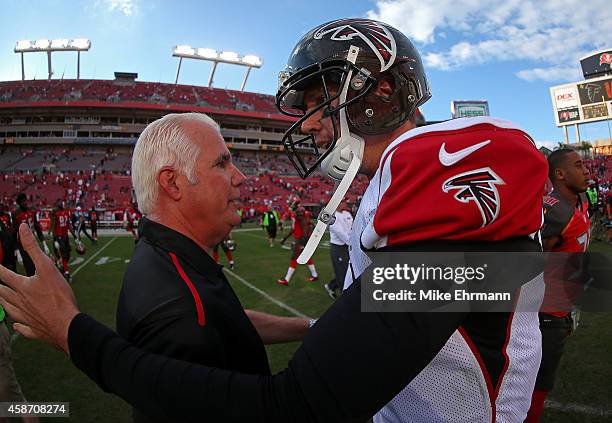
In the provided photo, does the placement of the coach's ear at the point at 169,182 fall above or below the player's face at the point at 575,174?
above

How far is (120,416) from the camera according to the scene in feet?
12.8

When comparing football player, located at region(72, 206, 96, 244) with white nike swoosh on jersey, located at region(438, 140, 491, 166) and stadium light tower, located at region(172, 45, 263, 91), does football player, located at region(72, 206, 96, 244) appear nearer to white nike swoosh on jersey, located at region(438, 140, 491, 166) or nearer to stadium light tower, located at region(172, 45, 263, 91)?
white nike swoosh on jersey, located at region(438, 140, 491, 166)

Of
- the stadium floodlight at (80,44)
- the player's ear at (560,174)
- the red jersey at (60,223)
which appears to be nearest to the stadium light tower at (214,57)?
the stadium floodlight at (80,44)

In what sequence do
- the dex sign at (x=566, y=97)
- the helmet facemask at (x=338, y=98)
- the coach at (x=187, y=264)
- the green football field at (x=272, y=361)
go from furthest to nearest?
the dex sign at (x=566, y=97)
the green football field at (x=272, y=361)
the helmet facemask at (x=338, y=98)
the coach at (x=187, y=264)

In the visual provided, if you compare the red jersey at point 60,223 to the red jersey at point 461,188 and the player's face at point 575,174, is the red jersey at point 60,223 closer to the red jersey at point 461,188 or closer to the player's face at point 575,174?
the player's face at point 575,174

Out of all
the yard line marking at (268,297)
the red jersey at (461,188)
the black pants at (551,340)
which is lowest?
the yard line marking at (268,297)

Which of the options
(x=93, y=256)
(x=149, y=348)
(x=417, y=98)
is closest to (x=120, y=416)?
(x=149, y=348)

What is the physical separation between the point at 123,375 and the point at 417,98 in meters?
1.43

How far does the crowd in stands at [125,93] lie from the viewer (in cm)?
5712

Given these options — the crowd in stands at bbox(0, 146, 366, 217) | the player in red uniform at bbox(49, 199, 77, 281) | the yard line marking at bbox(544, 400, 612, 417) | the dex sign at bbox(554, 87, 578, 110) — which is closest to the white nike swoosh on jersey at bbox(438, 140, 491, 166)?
the yard line marking at bbox(544, 400, 612, 417)

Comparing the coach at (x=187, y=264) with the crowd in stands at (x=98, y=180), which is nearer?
the coach at (x=187, y=264)

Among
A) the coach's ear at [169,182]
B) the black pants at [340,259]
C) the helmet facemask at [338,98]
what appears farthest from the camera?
the black pants at [340,259]

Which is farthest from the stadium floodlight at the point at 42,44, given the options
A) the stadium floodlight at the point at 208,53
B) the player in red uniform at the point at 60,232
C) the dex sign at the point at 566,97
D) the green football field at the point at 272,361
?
the dex sign at the point at 566,97

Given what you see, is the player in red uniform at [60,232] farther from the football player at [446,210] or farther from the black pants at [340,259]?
the football player at [446,210]
